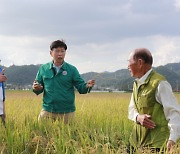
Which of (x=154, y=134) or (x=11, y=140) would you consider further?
(x=11, y=140)

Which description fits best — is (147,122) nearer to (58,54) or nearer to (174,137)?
(174,137)

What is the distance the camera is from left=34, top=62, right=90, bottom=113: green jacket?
14.3ft

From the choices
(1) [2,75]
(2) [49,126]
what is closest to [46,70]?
(1) [2,75]

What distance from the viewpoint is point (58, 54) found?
4.27m

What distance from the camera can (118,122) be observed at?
4.59 m

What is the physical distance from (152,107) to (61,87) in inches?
73.9

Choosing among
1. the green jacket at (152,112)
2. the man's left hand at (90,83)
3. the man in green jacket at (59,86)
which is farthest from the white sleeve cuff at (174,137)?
the man in green jacket at (59,86)

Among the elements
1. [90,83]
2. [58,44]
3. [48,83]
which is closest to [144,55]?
[90,83]

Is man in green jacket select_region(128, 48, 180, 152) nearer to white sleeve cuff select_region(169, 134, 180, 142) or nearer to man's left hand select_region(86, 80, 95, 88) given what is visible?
white sleeve cuff select_region(169, 134, 180, 142)

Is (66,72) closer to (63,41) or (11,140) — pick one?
(63,41)

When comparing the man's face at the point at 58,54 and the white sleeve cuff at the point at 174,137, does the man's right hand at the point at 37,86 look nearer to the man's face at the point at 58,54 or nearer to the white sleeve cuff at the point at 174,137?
the man's face at the point at 58,54

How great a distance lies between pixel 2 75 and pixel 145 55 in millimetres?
2101

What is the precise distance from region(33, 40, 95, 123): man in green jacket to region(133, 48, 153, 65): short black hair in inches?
62.4

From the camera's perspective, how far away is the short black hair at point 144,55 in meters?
2.75
